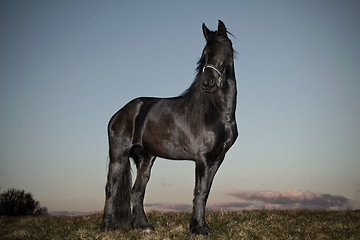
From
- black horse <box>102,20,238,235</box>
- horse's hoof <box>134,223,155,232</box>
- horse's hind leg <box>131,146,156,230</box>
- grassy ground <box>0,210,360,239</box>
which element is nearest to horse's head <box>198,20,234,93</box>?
black horse <box>102,20,238,235</box>

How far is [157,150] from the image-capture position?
741cm

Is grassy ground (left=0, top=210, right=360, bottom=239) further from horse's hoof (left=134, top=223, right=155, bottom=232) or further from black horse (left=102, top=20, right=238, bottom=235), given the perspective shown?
black horse (left=102, top=20, right=238, bottom=235)

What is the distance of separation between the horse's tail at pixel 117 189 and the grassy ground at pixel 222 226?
11.7 inches

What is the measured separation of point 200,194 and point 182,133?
124 centimetres

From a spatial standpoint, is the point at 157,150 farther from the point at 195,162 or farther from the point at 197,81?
the point at 197,81

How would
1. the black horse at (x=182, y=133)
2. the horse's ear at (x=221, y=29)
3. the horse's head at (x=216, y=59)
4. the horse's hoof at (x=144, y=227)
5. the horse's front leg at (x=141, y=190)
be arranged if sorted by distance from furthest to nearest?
the horse's front leg at (x=141, y=190), the horse's hoof at (x=144, y=227), the horse's ear at (x=221, y=29), the black horse at (x=182, y=133), the horse's head at (x=216, y=59)

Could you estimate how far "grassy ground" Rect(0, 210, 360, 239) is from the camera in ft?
22.2

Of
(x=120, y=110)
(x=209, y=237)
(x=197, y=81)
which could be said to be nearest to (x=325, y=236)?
A: (x=209, y=237)

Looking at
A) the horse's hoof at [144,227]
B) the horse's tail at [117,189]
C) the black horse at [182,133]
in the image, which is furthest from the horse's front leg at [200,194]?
the horse's tail at [117,189]

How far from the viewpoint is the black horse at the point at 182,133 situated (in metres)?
6.52

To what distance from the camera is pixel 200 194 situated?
6520 mm

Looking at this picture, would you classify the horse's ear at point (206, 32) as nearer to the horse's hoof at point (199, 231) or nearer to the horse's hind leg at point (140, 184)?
the horse's hind leg at point (140, 184)

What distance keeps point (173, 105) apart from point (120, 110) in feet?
4.87

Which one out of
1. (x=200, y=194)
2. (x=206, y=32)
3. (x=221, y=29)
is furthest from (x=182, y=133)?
(x=221, y=29)
